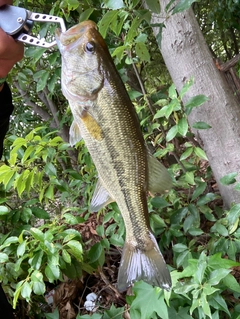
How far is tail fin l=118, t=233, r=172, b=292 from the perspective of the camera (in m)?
1.18

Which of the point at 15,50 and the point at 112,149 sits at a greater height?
the point at 15,50

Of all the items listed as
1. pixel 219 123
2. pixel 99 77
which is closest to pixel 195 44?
pixel 219 123

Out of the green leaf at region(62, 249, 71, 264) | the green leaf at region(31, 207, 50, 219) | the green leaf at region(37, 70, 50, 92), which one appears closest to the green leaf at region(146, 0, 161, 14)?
the green leaf at region(37, 70, 50, 92)

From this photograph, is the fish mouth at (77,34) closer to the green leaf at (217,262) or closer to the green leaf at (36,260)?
the green leaf at (217,262)

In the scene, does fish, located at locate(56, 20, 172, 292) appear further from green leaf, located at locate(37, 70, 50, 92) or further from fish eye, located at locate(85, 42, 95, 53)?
green leaf, located at locate(37, 70, 50, 92)

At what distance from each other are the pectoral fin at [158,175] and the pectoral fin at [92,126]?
0.57 feet

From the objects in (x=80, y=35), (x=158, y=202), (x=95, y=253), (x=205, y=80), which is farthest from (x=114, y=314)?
(x=80, y=35)

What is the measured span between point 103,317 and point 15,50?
1.31 m

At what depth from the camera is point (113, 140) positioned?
112 centimetres

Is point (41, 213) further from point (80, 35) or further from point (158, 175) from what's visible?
point (80, 35)

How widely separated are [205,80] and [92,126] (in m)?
0.79

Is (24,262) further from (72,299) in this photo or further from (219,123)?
(219,123)

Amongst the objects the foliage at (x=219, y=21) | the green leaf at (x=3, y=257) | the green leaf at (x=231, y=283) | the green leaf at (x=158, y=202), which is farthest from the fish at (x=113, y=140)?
the foliage at (x=219, y=21)

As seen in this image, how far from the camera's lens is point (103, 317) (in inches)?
68.4
